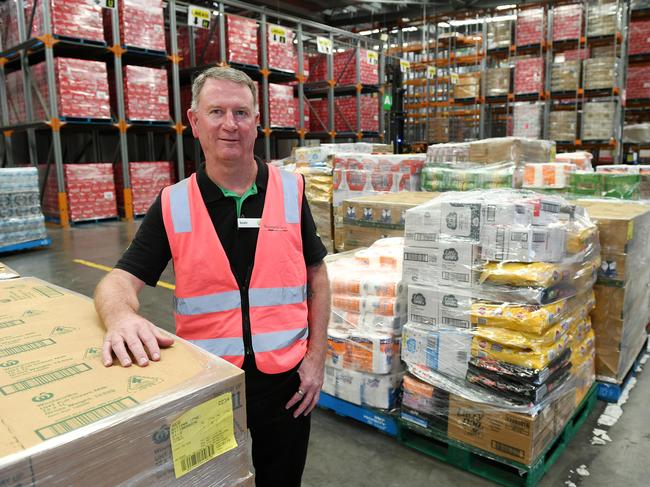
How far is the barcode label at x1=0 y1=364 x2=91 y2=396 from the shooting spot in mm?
1100

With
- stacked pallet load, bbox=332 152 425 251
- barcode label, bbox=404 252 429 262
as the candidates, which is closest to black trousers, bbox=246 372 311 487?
barcode label, bbox=404 252 429 262

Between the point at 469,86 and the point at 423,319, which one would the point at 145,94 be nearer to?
the point at 469,86

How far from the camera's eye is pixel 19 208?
8.15 metres

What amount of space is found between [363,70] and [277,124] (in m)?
4.17

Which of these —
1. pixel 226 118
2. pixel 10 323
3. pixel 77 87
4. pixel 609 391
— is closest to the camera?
pixel 10 323

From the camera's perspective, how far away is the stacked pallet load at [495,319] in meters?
2.61

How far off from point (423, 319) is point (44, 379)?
2.17 meters

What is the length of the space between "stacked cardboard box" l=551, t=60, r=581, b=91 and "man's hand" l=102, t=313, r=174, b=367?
1305 centimetres

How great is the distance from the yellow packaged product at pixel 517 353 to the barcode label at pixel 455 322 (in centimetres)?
9

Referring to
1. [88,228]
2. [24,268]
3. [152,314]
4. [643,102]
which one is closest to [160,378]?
[152,314]

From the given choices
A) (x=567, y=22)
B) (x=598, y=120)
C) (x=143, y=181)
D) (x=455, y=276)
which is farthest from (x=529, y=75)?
(x=455, y=276)

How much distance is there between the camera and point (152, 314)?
5.21 m

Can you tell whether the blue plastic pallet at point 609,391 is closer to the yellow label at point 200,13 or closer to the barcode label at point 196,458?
the barcode label at point 196,458

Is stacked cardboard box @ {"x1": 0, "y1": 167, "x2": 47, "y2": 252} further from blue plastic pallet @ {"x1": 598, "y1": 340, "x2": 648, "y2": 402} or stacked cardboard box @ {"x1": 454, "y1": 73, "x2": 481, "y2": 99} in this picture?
stacked cardboard box @ {"x1": 454, "y1": 73, "x2": 481, "y2": 99}
